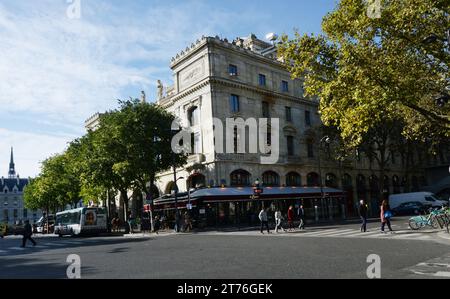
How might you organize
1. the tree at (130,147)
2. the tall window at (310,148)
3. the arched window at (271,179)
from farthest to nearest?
1. the tall window at (310,148)
2. the arched window at (271,179)
3. the tree at (130,147)

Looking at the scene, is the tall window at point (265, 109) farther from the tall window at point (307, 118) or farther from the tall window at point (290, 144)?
the tall window at point (307, 118)

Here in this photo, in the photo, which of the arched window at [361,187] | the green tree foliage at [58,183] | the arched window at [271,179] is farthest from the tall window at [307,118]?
the green tree foliage at [58,183]

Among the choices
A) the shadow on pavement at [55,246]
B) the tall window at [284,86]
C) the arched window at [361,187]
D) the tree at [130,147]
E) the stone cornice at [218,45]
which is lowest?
the shadow on pavement at [55,246]

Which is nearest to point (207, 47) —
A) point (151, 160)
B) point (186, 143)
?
point (186, 143)

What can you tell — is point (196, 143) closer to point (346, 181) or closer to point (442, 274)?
point (346, 181)

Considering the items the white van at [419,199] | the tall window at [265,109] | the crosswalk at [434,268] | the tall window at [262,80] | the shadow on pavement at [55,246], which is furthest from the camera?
the tall window at [262,80]

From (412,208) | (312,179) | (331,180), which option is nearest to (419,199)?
(412,208)

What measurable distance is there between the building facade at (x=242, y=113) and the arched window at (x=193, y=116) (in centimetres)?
10

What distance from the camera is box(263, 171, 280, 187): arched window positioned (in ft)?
121

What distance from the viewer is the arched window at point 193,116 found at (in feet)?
119

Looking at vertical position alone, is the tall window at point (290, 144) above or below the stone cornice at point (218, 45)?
below

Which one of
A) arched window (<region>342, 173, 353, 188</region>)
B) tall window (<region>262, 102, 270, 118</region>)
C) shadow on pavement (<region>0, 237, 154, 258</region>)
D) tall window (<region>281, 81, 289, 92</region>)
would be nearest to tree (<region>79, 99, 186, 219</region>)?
shadow on pavement (<region>0, 237, 154, 258</region>)

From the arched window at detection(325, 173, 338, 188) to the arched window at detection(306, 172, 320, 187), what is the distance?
164cm

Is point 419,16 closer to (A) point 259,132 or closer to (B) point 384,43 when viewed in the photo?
(B) point 384,43
